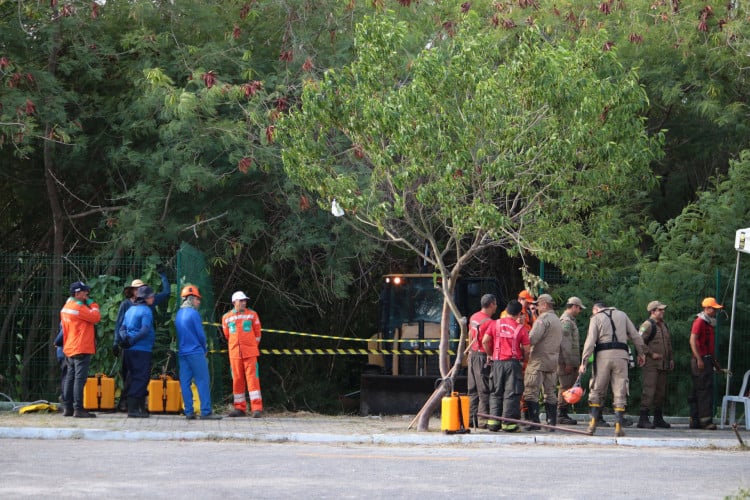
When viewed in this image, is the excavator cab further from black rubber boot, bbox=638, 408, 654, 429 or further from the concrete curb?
the concrete curb

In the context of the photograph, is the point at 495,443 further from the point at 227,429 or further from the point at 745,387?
the point at 745,387

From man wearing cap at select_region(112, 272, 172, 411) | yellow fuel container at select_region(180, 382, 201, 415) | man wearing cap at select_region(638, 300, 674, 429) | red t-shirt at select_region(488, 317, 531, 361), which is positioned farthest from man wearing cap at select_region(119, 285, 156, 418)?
man wearing cap at select_region(638, 300, 674, 429)

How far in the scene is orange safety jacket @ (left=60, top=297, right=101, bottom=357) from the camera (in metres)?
15.9

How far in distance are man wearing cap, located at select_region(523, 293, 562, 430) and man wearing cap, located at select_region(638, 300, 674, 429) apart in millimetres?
1521

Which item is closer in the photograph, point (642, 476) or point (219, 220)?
point (642, 476)

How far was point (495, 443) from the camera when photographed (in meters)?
14.3

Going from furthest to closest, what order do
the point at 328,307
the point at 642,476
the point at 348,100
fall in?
the point at 328,307
the point at 348,100
the point at 642,476

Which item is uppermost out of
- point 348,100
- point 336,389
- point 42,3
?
point 42,3

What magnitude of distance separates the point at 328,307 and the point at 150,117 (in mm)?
7534

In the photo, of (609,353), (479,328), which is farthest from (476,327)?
(609,353)

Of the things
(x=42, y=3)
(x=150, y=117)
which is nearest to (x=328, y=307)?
(x=150, y=117)

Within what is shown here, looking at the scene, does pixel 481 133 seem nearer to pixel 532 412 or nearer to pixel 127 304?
pixel 532 412

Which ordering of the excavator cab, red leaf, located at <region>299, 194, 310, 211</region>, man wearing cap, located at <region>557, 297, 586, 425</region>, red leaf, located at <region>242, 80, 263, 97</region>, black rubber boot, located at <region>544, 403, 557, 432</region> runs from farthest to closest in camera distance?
the excavator cab → red leaf, located at <region>299, 194, 310, 211</region> → red leaf, located at <region>242, 80, 263, 97</region> → man wearing cap, located at <region>557, 297, 586, 425</region> → black rubber boot, located at <region>544, 403, 557, 432</region>

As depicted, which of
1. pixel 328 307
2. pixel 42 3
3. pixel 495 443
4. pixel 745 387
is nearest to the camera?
pixel 495 443
